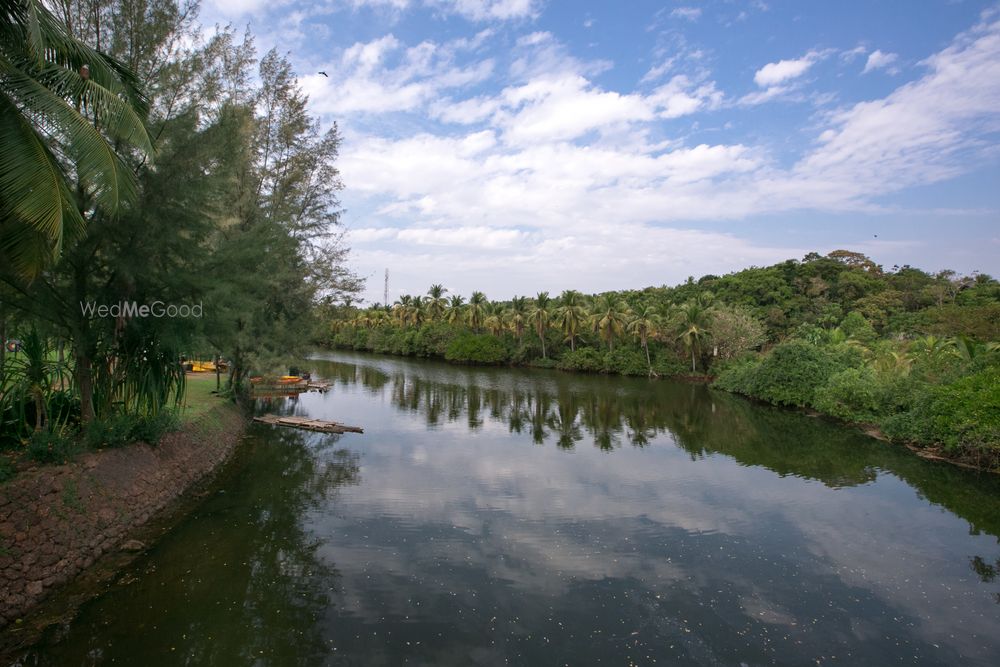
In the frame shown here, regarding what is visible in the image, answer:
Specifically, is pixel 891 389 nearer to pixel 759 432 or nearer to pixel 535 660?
pixel 759 432

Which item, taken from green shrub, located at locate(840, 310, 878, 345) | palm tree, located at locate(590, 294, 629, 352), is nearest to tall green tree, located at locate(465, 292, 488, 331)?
palm tree, located at locate(590, 294, 629, 352)

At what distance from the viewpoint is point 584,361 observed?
54.7 m

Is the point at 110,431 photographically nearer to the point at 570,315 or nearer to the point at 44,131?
the point at 44,131

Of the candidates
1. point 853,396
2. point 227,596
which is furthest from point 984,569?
point 853,396

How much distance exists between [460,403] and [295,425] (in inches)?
450

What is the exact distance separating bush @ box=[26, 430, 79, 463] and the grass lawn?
5597mm

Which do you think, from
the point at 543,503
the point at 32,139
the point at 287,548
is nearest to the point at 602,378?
the point at 543,503

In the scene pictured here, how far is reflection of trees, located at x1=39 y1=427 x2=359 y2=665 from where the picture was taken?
684 cm

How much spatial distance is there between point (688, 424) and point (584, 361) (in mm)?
28123

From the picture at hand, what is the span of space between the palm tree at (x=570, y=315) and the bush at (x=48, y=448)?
155ft

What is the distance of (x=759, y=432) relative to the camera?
24.8 m

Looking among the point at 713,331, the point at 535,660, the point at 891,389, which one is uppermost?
the point at 713,331

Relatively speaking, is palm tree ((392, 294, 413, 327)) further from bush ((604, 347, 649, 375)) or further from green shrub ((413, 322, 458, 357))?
bush ((604, 347, 649, 375))

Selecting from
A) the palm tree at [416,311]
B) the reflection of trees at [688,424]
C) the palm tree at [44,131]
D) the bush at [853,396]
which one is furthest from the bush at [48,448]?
the palm tree at [416,311]
